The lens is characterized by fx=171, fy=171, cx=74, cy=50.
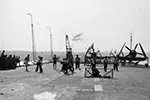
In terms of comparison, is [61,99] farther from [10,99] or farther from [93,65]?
[93,65]

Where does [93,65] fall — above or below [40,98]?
above

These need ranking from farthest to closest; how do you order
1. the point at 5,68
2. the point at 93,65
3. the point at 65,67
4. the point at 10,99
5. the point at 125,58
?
1. the point at 125,58
2. the point at 5,68
3. the point at 65,67
4. the point at 93,65
5. the point at 10,99

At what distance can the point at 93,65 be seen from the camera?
16.4m

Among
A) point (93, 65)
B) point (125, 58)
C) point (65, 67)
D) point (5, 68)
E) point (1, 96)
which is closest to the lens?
point (1, 96)

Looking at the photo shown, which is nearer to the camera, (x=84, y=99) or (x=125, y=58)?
(x=84, y=99)

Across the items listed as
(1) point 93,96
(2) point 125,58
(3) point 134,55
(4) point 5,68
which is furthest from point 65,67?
(3) point 134,55

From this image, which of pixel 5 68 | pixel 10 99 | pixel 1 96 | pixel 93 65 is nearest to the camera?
pixel 10 99

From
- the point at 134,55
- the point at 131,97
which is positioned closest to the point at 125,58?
the point at 134,55

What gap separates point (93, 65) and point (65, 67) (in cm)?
411

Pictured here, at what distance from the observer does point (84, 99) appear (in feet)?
26.3

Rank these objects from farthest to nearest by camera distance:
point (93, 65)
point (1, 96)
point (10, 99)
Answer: point (93, 65), point (1, 96), point (10, 99)

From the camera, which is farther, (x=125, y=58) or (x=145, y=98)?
(x=125, y=58)

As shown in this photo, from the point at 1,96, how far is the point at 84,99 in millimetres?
4139

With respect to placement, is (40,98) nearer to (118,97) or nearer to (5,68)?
(118,97)
